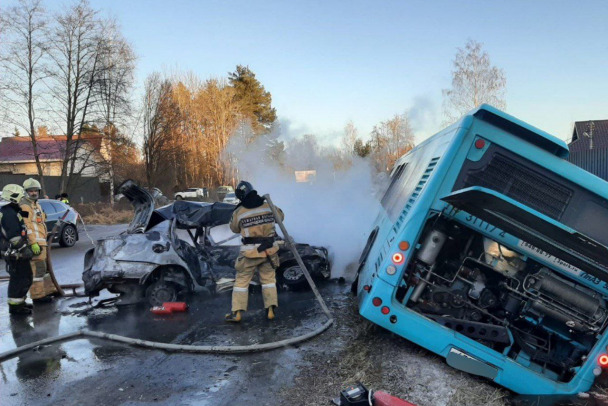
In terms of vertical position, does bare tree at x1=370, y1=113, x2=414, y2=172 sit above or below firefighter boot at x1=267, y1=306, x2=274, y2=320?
above

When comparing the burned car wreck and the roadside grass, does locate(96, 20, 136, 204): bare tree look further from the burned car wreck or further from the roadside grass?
the burned car wreck

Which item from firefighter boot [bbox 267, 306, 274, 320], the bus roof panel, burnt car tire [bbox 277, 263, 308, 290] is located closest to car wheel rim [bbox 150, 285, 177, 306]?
firefighter boot [bbox 267, 306, 274, 320]

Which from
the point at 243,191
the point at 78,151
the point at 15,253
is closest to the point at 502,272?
the point at 243,191

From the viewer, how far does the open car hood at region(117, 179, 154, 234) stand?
22.6 feet

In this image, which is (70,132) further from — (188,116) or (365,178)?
(365,178)

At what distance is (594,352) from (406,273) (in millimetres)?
1683

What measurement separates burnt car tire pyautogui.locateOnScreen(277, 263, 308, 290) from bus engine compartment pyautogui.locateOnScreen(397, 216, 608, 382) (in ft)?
10.4

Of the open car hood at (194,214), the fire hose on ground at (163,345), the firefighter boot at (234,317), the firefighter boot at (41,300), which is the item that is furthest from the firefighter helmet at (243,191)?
the firefighter boot at (41,300)

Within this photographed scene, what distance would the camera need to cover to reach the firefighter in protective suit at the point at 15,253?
640 cm

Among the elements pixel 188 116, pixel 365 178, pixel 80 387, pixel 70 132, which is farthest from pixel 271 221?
pixel 188 116

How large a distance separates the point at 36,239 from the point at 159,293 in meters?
2.23

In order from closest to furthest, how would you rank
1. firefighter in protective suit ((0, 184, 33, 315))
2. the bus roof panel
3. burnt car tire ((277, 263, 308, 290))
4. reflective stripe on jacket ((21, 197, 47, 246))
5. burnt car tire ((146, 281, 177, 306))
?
the bus roof panel, burnt car tire ((146, 281, 177, 306)), firefighter in protective suit ((0, 184, 33, 315)), reflective stripe on jacket ((21, 197, 47, 246)), burnt car tire ((277, 263, 308, 290))

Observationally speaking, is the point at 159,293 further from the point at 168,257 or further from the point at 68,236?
the point at 68,236

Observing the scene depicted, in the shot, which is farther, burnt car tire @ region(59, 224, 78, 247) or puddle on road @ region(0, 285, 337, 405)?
burnt car tire @ region(59, 224, 78, 247)
